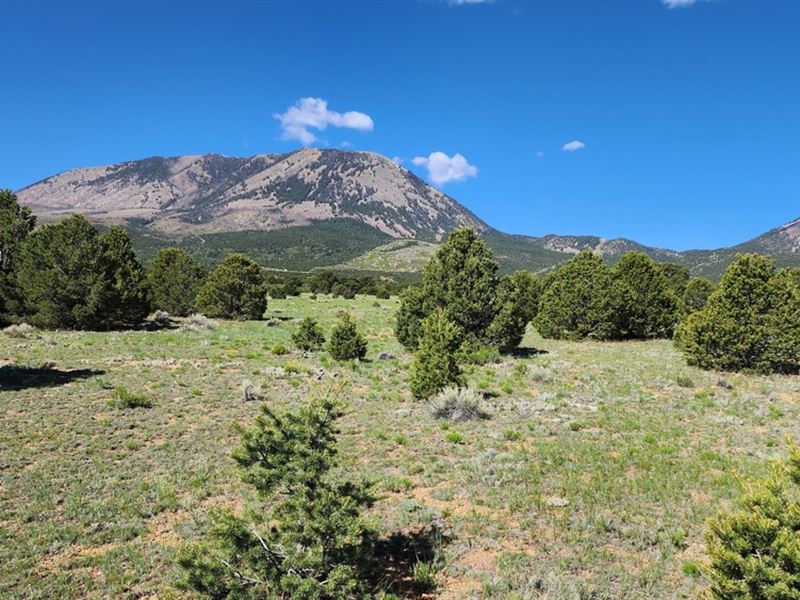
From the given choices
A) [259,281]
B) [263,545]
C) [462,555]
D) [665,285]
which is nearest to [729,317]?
[665,285]

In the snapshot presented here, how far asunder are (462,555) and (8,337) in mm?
31501

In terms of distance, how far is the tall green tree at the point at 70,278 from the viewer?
31.2 metres

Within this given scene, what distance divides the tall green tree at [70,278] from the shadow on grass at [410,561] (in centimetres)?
3176

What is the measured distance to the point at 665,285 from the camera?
122ft

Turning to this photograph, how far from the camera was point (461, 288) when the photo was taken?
25.5m

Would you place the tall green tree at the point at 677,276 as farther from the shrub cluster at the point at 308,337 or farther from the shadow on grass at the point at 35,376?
the shadow on grass at the point at 35,376

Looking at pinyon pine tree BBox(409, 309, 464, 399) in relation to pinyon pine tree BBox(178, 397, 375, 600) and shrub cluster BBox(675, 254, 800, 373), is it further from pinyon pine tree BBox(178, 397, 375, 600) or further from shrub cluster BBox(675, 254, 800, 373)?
shrub cluster BBox(675, 254, 800, 373)

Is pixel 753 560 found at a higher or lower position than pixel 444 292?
lower

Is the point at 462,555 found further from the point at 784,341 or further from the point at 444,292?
the point at 784,341

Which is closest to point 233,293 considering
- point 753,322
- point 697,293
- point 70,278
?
point 70,278

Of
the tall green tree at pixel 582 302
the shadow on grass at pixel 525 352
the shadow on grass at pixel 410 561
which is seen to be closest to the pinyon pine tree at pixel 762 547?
the shadow on grass at pixel 410 561

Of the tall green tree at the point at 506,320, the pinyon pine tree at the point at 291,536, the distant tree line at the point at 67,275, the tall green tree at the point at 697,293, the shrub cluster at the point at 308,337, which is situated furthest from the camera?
the tall green tree at the point at 697,293

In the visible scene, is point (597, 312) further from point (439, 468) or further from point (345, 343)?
point (439, 468)

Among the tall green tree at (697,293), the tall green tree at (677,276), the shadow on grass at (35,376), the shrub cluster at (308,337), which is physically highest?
the tall green tree at (677,276)
